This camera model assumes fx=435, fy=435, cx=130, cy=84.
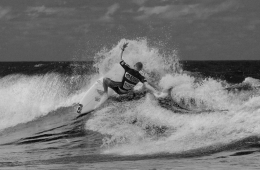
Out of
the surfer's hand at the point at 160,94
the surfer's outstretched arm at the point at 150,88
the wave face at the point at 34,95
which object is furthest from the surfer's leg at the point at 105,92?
the wave face at the point at 34,95

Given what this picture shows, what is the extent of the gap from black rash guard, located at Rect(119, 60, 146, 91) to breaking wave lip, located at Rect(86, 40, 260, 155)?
1.82 feet

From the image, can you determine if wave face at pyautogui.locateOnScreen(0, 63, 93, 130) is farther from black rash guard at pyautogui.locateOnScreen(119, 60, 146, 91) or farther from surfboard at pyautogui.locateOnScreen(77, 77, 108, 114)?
black rash guard at pyautogui.locateOnScreen(119, 60, 146, 91)

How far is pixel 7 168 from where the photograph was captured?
8.41 metres

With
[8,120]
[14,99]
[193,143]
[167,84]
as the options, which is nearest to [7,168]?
[193,143]

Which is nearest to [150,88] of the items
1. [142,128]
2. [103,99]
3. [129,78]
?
[129,78]

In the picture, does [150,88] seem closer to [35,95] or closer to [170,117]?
[170,117]

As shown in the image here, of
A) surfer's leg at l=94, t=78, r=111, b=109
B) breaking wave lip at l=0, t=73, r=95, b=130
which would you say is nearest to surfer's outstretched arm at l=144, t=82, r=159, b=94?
surfer's leg at l=94, t=78, r=111, b=109

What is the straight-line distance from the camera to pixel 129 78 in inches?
543

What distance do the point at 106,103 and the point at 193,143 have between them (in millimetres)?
5398

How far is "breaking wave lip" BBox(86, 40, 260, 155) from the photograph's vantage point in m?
9.51

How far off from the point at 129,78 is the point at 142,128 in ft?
9.13

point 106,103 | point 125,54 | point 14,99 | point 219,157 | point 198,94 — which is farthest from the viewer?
point 14,99

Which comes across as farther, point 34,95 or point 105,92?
point 34,95

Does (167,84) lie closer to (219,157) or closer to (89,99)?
(89,99)
